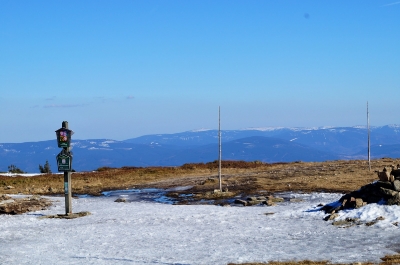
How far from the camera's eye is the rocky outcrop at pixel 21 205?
83.6ft

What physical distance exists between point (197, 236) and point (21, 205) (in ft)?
41.5

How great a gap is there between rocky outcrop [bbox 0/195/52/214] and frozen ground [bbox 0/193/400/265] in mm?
1192

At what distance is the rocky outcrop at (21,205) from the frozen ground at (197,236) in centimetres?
119

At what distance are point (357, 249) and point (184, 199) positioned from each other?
54.9 feet

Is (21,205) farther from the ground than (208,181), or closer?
closer

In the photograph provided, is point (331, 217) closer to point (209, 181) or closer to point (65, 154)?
point (65, 154)

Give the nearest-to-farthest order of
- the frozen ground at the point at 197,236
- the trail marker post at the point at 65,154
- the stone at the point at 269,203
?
the frozen ground at the point at 197,236 → the trail marker post at the point at 65,154 → the stone at the point at 269,203

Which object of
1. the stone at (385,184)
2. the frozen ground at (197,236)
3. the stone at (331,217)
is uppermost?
the stone at (385,184)

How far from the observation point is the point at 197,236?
1838 centimetres

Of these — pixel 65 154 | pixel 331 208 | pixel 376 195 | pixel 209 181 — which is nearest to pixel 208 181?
pixel 209 181

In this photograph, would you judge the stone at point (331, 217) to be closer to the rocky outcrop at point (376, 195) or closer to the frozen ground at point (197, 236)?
the rocky outcrop at point (376, 195)

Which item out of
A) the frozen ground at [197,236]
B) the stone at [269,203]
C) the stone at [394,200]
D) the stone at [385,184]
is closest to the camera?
the frozen ground at [197,236]

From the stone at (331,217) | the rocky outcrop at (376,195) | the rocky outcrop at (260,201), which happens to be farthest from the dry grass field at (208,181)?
the stone at (331,217)

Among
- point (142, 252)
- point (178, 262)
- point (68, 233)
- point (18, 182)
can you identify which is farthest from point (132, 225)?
point (18, 182)
